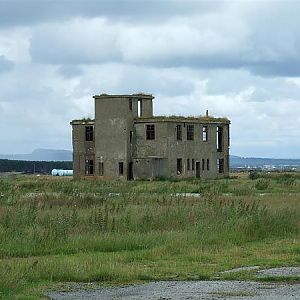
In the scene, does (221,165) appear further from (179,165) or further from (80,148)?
(80,148)

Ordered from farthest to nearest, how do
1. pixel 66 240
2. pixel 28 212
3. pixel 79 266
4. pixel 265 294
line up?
pixel 28 212
pixel 66 240
pixel 79 266
pixel 265 294

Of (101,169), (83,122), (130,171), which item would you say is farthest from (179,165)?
(83,122)

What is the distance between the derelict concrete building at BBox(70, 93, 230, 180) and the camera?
7131 centimetres

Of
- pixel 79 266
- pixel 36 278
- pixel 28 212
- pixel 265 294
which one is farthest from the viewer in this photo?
pixel 28 212

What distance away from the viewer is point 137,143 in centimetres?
7262

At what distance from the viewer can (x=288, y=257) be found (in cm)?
1858

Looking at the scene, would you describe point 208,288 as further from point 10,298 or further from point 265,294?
point 10,298

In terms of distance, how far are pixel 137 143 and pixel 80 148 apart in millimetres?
6140

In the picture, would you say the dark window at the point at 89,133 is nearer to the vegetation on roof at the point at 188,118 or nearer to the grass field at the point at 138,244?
the vegetation on roof at the point at 188,118

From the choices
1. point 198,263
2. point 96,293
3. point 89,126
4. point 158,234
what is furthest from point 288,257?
point 89,126

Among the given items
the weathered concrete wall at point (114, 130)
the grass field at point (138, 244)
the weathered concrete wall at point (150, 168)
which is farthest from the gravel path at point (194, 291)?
the weathered concrete wall at point (114, 130)

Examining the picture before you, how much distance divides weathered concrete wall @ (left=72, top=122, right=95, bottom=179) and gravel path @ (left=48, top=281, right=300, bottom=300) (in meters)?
60.1

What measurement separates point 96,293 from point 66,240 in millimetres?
6286

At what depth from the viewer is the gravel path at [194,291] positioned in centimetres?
1340
